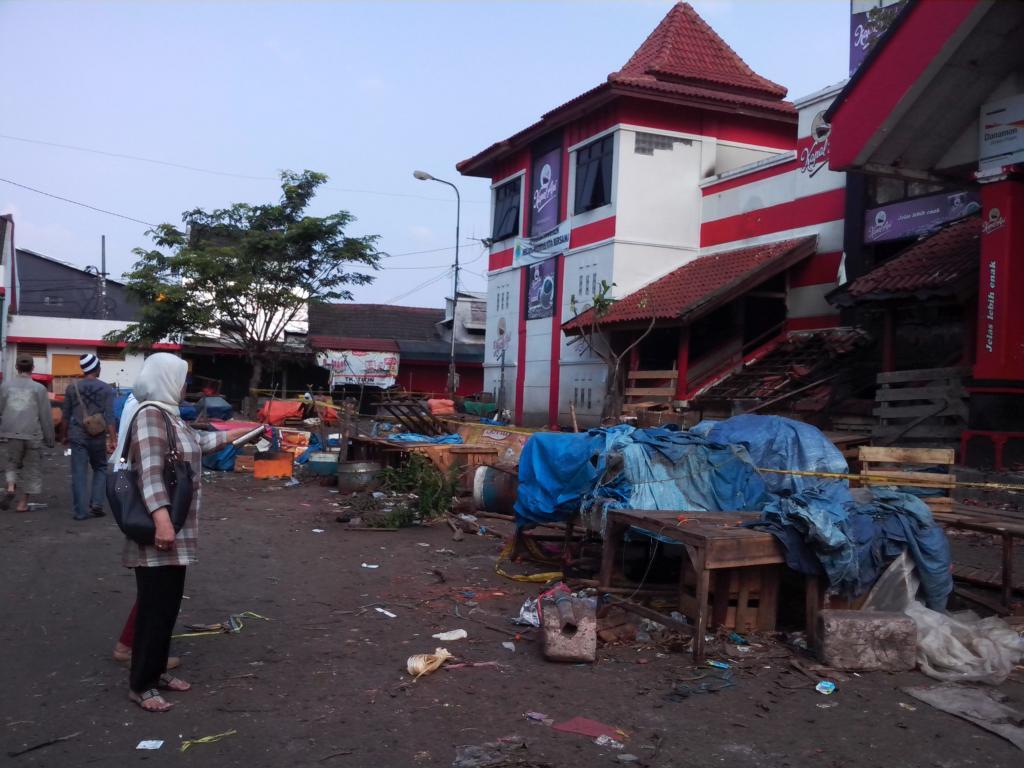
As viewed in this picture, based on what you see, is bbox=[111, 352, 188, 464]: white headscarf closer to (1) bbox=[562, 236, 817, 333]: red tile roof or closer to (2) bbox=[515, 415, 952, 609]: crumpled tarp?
(2) bbox=[515, 415, 952, 609]: crumpled tarp

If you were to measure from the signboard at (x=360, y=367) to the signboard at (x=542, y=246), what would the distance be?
1224cm

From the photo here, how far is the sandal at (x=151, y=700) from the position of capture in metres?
4.50

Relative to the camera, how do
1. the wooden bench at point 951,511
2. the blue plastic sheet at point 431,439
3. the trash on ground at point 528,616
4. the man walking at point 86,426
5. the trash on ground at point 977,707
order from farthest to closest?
the blue plastic sheet at point 431,439, the man walking at point 86,426, the wooden bench at point 951,511, the trash on ground at point 528,616, the trash on ground at point 977,707

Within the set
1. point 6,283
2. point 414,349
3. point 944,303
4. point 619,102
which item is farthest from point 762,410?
point 6,283

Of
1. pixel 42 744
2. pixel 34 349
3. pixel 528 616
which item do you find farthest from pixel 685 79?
pixel 34 349

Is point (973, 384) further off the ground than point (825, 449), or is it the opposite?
point (973, 384)

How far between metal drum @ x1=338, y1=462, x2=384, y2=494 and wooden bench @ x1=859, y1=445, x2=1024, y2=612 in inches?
295

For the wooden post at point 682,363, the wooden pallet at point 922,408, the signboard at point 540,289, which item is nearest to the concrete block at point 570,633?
the wooden pallet at point 922,408

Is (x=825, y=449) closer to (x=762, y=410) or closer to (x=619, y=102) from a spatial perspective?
(x=762, y=410)

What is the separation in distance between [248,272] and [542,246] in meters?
10.6

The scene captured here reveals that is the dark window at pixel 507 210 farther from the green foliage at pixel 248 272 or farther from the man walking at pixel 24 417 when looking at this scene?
the man walking at pixel 24 417

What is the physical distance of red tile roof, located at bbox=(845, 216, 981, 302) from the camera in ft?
40.9

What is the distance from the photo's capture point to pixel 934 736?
4.51 meters

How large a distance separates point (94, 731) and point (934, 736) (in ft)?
14.0
